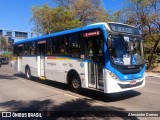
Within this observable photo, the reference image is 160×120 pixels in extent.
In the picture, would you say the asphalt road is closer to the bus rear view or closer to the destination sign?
the bus rear view

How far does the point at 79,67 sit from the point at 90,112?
11.3 ft

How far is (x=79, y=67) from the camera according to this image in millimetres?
11117

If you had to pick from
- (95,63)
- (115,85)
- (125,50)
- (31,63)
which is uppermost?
(125,50)

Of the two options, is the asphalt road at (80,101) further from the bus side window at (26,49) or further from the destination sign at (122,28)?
the bus side window at (26,49)

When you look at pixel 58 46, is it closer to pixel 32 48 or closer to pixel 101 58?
pixel 101 58

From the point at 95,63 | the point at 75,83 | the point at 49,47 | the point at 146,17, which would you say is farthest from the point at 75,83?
the point at 146,17

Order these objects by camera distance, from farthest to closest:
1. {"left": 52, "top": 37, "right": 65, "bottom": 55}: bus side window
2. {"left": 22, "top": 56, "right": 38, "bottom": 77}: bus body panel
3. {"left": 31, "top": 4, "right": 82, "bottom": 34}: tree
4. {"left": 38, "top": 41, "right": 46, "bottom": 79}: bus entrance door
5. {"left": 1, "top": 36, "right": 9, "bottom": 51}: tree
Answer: {"left": 1, "top": 36, "right": 9, "bottom": 51}: tree
{"left": 31, "top": 4, "right": 82, "bottom": 34}: tree
{"left": 22, "top": 56, "right": 38, "bottom": 77}: bus body panel
{"left": 38, "top": 41, "right": 46, "bottom": 79}: bus entrance door
{"left": 52, "top": 37, "right": 65, "bottom": 55}: bus side window

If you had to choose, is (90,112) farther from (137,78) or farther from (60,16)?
(60,16)

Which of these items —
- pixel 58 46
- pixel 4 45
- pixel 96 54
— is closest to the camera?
pixel 96 54

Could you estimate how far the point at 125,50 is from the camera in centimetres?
989

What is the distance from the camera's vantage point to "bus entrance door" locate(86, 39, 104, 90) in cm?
983

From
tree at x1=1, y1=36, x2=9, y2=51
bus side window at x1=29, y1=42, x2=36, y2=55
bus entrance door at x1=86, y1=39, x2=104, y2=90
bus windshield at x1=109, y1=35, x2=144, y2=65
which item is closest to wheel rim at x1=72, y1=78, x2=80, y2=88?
bus entrance door at x1=86, y1=39, x2=104, y2=90

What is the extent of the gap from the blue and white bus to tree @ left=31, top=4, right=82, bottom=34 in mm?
23514

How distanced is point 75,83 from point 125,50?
3043mm
